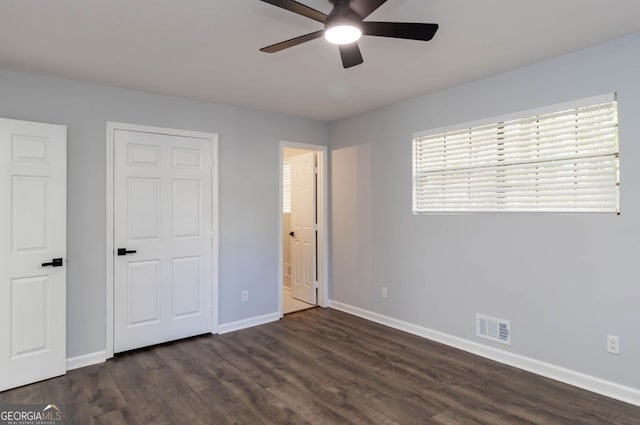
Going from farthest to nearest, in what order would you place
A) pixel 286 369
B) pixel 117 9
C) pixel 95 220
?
1. pixel 95 220
2. pixel 286 369
3. pixel 117 9

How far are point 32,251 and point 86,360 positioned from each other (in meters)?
1.09

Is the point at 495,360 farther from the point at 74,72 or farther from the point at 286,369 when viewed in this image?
the point at 74,72

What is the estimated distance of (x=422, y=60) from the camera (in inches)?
115

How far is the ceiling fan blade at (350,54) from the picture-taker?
2.15m

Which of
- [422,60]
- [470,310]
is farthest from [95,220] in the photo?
[470,310]

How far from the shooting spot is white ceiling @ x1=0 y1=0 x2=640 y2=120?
7.08 ft

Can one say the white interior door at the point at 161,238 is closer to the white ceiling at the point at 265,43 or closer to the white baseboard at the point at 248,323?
the white baseboard at the point at 248,323

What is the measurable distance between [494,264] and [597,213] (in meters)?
0.89

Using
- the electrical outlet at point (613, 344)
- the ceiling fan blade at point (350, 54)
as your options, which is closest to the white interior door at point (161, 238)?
the ceiling fan blade at point (350, 54)

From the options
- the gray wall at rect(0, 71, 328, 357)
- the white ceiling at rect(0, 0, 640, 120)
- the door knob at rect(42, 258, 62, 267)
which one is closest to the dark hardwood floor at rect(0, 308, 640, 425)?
the gray wall at rect(0, 71, 328, 357)

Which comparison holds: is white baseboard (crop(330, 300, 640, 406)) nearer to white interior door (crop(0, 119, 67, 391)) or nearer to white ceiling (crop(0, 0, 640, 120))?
white ceiling (crop(0, 0, 640, 120))

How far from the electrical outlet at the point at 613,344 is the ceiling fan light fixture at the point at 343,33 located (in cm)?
277

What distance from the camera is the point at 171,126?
3.79 m

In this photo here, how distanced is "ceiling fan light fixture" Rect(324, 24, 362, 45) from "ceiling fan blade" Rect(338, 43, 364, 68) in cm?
9
